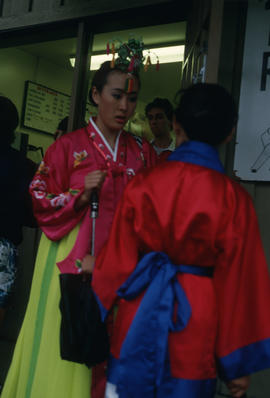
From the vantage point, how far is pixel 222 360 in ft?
6.28

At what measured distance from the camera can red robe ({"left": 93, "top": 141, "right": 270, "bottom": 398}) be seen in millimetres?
1899

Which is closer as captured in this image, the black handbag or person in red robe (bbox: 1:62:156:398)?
the black handbag

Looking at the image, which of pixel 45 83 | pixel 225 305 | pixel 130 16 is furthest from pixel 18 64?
pixel 225 305

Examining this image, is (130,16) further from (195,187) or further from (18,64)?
(18,64)

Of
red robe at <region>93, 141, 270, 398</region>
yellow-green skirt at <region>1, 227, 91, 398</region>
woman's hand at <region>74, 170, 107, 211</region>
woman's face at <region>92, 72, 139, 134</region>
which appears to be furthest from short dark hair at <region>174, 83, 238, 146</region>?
yellow-green skirt at <region>1, 227, 91, 398</region>

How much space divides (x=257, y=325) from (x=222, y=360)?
0.21 m

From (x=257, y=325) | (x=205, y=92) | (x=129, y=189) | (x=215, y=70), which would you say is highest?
(x=215, y=70)

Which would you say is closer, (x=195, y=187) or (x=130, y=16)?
(x=195, y=187)

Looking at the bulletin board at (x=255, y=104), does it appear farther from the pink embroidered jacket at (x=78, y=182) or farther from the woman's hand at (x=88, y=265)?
the woman's hand at (x=88, y=265)

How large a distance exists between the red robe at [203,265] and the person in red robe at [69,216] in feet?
1.57

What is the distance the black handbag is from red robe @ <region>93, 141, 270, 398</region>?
0.10m

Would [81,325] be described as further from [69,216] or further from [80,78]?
[80,78]

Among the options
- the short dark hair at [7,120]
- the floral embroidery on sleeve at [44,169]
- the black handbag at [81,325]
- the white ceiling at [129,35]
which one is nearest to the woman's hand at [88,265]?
the black handbag at [81,325]

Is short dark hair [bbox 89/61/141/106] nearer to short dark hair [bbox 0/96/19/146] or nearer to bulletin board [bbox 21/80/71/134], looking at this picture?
short dark hair [bbox 0/96/19/146]
